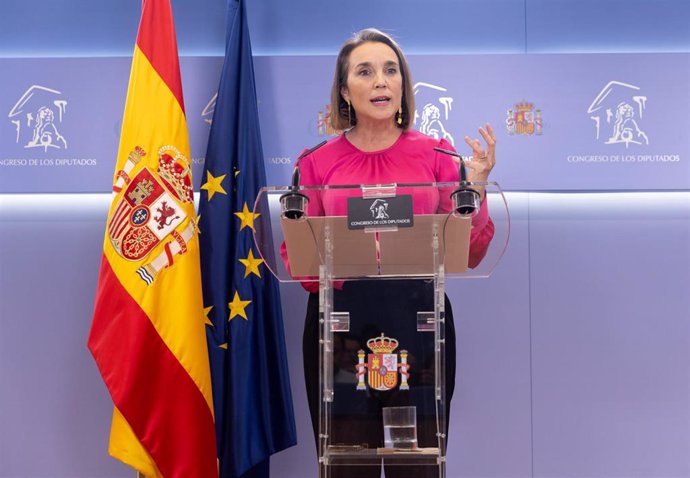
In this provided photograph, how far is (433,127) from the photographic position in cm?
339

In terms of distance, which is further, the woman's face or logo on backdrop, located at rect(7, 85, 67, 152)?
logo on backdrop, located at rect(7, 85, 67, 152)

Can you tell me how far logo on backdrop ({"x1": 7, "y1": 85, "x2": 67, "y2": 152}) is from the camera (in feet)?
11.2

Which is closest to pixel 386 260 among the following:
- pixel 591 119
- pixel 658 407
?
pixel 591 119

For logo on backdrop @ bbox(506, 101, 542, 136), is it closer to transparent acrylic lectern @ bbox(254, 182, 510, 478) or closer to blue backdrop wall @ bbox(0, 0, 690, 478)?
blue backdrop wall @ bbox(0, 0, 690, 478)

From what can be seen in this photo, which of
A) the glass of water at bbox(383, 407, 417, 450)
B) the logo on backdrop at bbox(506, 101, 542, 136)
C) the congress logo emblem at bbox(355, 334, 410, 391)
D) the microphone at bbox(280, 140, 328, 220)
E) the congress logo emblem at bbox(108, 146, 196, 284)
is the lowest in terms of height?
the glass of water at bbox(383, 407, 417, 450)

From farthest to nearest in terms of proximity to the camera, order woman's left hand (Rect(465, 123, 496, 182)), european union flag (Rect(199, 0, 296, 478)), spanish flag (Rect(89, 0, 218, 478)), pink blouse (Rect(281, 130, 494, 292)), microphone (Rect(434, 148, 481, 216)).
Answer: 1. european union flag (Rect(199, 0, 296, 478))
2. spanish flag (Rect(89, 0, 218, 478))
3. pink blouse (Rect(281, 130, 494, 292))
4. woman's left hand (Rect(465, 123, 496, 182))
5. microphone (Rect(434, 148, 481, 216))

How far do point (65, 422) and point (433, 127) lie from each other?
214 cm

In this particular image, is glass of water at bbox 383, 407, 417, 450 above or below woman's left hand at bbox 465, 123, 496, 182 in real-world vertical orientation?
below

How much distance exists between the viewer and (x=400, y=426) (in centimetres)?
172

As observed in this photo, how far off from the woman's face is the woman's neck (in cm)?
2

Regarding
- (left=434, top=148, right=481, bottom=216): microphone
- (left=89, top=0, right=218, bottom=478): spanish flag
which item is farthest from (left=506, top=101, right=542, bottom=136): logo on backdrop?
(left=434, top=148, right=481, bottom=216): microphone

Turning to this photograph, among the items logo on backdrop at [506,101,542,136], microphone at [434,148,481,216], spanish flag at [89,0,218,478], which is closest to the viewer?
microphone at [434,148,481,216]

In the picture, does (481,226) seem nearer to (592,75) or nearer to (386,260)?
(386,260)

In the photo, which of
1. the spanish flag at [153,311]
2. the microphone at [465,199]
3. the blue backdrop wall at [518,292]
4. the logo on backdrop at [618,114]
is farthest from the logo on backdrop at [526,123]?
the microphone at [465,199]
